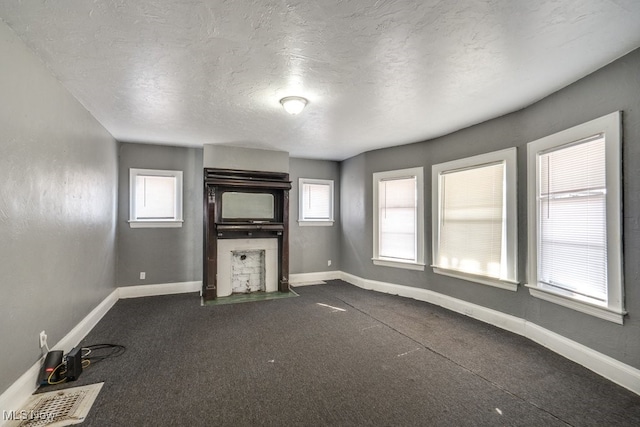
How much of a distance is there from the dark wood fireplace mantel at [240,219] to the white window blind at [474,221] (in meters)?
2.63

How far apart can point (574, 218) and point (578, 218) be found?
4cm

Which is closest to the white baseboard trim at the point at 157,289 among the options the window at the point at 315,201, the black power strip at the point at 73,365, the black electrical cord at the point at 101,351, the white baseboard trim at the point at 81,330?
the white baseboard trim at the point at 81,330

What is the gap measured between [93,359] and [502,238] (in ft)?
14.8

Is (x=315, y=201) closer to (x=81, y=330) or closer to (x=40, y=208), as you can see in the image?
(x=81, y=330)

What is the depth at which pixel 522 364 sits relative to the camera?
8.64ft

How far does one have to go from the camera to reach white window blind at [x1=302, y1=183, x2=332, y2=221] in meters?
6.09

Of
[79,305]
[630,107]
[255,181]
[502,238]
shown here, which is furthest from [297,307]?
[630,107]

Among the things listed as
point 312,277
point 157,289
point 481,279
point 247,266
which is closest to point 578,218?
point 481,279

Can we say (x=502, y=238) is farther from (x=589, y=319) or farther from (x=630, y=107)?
(x=630, y=107)

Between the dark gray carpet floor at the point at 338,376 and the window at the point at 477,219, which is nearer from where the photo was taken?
the dark gray carpet floor at the point at 338,376

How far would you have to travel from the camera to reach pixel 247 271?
524 centimetres

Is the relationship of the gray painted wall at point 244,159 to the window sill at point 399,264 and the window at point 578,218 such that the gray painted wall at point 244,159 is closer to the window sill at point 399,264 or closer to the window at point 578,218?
the window sill at point 399,264

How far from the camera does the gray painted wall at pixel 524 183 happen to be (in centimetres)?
222

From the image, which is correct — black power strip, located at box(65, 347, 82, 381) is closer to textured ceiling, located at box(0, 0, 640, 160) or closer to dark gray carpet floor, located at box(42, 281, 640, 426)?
dark gray carpet floor, located at box(42, 281, 640, 426)
